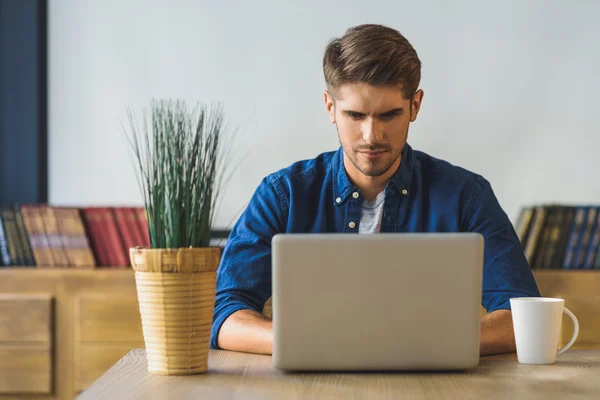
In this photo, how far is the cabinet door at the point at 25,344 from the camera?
9.63 feet

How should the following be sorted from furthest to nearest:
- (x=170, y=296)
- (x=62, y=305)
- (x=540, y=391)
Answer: (x=62, y=305), (x=170, y=296), (x=540, y=391)

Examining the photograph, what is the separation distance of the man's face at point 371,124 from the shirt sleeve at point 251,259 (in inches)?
10.6

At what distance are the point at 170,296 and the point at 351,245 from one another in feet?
0.98

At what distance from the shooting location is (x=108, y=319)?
2.95 meters

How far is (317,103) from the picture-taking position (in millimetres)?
3273

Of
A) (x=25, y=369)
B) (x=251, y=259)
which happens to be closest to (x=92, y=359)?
(x=25, y=369)

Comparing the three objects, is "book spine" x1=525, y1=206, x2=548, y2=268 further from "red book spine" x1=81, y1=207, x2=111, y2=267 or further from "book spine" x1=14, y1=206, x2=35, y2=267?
"book spine" x1=14, y1=206, x2=35, y2=267

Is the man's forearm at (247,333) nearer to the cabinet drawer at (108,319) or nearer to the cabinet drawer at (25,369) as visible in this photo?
the cabinet drawer at (108,319)

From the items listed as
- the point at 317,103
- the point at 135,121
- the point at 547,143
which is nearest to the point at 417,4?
the point at 317,103

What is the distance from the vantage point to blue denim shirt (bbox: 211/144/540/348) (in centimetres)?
201

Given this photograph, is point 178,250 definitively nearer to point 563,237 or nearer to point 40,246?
point 40,246

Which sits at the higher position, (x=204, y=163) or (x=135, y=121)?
(x=204, y=163)

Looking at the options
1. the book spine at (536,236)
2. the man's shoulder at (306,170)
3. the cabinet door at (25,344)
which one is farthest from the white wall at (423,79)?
the man's shoulder at (306,170)

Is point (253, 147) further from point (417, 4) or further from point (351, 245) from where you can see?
point (351, 245)
